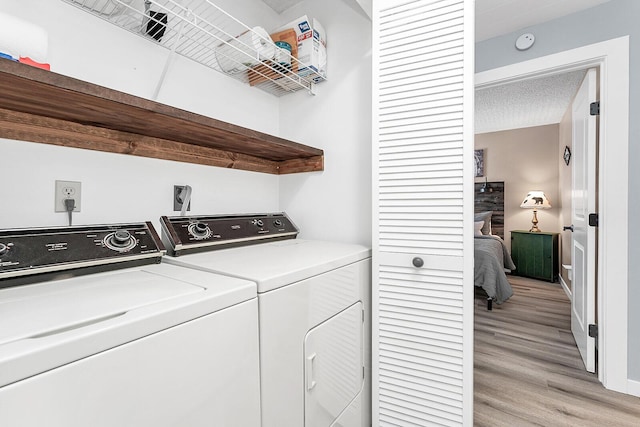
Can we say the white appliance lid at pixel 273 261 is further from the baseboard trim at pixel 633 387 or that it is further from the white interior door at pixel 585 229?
the baseboard trim at pixel 633 387

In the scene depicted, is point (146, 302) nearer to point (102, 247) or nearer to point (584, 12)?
point (102, 247)

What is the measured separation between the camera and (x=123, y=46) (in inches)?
50.7

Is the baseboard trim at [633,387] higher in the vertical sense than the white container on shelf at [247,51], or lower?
lower

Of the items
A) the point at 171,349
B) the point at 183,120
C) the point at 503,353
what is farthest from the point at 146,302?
the point at 503,353

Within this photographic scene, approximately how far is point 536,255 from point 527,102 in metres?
2.42

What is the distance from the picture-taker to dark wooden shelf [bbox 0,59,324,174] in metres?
0.79

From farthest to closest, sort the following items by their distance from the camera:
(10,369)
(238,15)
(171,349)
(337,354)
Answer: (238,15) < (337,354) < (171,349) < (10,369)

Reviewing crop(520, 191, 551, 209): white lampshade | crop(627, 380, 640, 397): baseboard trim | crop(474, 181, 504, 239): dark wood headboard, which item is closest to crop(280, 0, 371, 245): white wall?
crop(627, 380, 640, 397): baseboard trim

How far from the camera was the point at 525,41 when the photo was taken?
2.21 m

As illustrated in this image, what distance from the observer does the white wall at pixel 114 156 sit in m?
1.04

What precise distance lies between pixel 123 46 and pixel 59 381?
1.34 metres

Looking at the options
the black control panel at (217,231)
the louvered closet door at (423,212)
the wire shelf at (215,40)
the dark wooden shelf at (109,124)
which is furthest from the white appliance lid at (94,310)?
A: the wire shelf at (215,40)

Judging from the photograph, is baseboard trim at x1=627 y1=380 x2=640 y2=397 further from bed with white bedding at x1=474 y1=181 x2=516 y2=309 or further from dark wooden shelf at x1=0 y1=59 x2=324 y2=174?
dark wooden shelf at x1=0 y1=59 x2=324 y2=174

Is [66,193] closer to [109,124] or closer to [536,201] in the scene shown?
[109,124]
